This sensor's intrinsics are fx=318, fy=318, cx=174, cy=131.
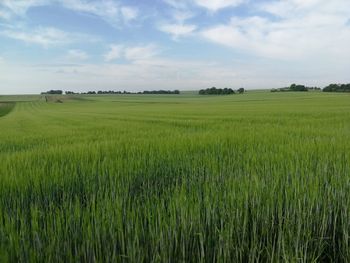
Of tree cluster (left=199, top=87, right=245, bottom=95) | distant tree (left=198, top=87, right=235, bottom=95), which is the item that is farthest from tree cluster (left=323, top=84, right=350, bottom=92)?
distant tree (left=198, top=87, right=235, bottom=95)

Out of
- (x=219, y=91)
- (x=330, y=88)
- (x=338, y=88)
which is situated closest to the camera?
(x=338, y=88)

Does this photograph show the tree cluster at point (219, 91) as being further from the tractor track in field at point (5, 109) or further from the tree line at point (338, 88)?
the tractor track in field at point (5, 109)

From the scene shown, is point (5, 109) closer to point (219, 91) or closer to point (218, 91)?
→ point (218, 91)

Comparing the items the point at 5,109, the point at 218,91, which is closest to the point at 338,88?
the point at 218,91

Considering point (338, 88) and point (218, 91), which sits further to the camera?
point (218, 91)

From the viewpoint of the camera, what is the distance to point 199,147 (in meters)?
6.35

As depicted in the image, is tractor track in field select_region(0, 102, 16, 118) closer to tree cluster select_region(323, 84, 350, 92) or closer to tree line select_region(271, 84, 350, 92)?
tree line select_region(271, 84, 350, 92)

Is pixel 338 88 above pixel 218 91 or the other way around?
above

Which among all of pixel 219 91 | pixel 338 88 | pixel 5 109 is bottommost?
pixel 5 109

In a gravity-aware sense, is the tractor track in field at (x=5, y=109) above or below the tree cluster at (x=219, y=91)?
below

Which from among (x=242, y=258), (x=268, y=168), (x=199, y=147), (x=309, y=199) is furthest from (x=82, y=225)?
(x=199, y=147)

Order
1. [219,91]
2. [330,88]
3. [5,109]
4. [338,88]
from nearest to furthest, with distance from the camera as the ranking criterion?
1. [5,109]
2. [338,88]
3. [330,88]
4. [219,91]

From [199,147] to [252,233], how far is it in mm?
4065

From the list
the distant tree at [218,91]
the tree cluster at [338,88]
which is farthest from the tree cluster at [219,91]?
the tree cluster at [338,88]
